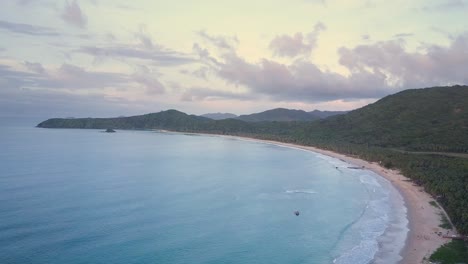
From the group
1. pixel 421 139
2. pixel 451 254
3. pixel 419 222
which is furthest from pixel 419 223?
pixel 421 139

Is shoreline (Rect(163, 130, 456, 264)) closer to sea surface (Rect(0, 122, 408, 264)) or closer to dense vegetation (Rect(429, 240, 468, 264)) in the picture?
dense vegetation (Rect(429, 240, 468, 264))

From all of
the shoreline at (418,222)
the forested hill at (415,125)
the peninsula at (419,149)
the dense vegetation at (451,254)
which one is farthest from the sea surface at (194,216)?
the forested hill at (415,125)

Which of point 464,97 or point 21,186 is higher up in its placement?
point 464,97

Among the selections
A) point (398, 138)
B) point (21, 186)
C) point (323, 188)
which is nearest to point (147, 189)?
point (21, 186)

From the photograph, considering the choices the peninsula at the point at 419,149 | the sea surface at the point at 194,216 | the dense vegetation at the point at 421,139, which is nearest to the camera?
the sea surface at the point at 194,216

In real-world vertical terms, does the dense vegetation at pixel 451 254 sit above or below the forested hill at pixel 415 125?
below

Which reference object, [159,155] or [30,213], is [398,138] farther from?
[30,213]

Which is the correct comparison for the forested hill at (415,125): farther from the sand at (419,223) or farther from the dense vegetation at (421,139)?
the sand at (419,223)

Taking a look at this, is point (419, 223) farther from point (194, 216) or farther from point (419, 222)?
point (194, 216)
